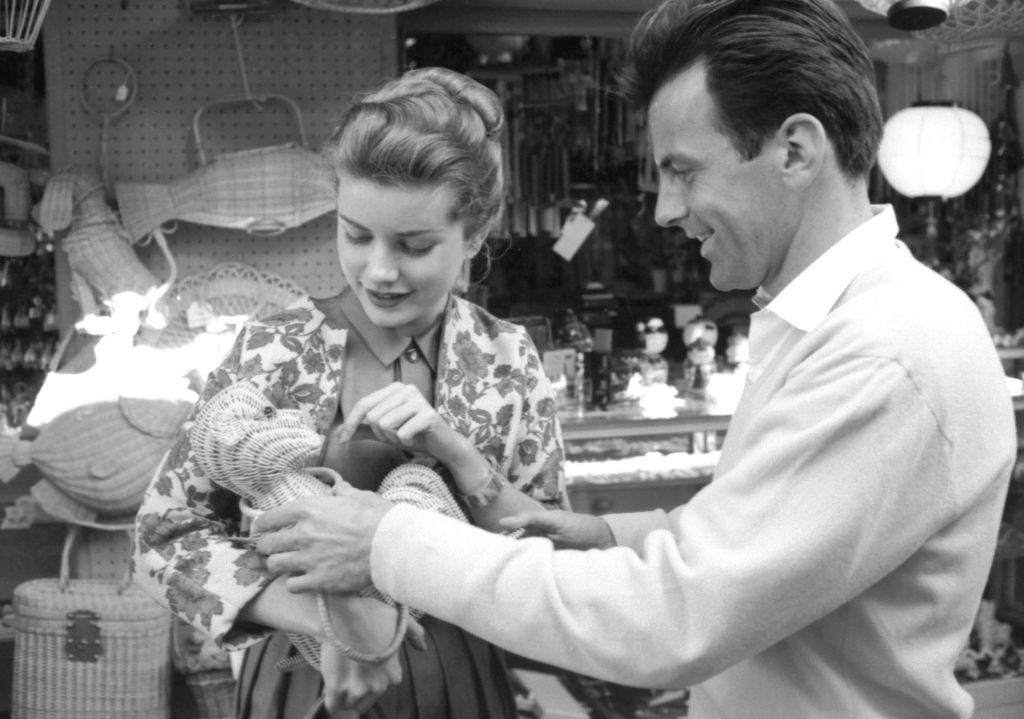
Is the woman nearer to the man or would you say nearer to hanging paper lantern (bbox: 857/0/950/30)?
the man

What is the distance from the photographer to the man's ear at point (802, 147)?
1311 mm

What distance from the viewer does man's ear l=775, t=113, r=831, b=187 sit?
131cm

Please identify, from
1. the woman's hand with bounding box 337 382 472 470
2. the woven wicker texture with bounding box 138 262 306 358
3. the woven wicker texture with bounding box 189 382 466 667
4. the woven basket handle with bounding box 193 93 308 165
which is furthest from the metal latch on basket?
the woman's hand with bounding box 337 382 472 470

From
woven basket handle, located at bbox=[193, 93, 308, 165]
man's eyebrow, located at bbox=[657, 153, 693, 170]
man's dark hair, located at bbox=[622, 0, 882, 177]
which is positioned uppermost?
woven basket handle, located at bbox=[193, 93, 308, 165]

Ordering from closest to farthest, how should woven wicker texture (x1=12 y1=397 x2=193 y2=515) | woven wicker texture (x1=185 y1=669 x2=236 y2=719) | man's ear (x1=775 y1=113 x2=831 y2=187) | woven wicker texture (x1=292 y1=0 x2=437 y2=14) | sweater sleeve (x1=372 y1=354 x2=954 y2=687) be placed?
sweater sleeve (x1=372 y1=354 x2=954 y2=687)
man's ear (x1=775 y1=113 x2=831 y2=187)
woven wicker texture (x1=292 y1=0 x2=437 y2=14)
woven wicker texture (x1=12 y1=397 x2=193 y2=515)
woven wicker texture (x1=185 y1=669 x2=236 y2=719)

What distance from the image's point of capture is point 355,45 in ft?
11.3

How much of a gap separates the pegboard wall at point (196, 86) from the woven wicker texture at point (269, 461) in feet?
6.48

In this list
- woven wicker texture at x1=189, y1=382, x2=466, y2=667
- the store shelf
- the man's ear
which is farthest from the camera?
the store shelf

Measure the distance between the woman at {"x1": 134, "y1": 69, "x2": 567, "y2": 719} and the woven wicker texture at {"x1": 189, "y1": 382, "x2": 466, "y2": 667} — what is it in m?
0.05

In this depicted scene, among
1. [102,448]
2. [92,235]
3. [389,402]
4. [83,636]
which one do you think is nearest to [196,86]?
[92,235]

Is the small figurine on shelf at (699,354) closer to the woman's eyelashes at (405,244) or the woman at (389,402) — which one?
the woman at (389,402)

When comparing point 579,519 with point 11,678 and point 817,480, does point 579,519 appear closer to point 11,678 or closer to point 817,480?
point 817,480

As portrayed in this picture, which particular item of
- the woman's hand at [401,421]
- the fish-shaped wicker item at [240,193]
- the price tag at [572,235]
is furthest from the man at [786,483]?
the price tag at [572,235]

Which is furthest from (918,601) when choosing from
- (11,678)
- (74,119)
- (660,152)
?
(11,678)
